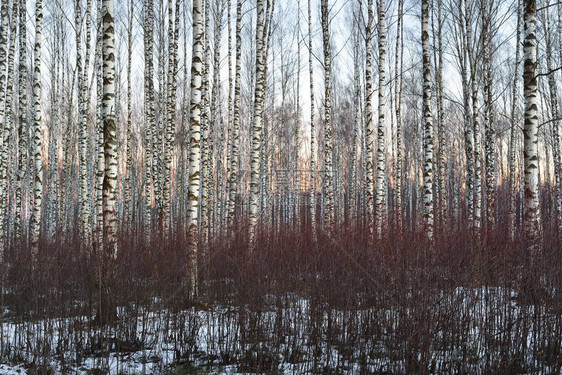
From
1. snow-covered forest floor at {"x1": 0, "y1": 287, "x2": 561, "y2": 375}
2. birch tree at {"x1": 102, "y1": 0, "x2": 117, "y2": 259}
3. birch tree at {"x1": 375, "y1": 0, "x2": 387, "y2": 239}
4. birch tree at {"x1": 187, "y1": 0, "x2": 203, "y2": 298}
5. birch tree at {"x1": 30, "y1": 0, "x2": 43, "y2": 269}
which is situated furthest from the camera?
birch tree at {"x1": 375, "y1": 0, "x2": 387, "y2": 239}

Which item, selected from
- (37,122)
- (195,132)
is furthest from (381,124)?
(37,122)

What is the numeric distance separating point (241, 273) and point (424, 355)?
2027mm

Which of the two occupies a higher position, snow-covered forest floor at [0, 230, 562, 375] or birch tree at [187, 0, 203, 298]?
birch tree at [187, 0, 203, 298]

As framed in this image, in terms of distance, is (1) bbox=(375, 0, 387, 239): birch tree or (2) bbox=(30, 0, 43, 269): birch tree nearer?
(2) bbox=(30, 0, 43, 269): birch tree

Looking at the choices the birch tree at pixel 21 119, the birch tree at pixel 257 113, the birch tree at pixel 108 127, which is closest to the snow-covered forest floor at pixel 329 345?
the birch tree at pixel 108 127

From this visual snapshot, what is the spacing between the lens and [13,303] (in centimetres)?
578

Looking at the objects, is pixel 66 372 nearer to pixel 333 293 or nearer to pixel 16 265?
pixel 333 293

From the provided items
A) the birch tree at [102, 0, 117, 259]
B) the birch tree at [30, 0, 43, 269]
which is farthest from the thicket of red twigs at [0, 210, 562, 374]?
the birch tree at [30, 0, 43, 269]

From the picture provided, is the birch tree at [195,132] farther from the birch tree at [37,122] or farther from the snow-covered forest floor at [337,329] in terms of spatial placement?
the birch tree at [37,122]

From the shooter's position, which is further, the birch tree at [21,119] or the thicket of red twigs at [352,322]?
the birch tree at [21,119]

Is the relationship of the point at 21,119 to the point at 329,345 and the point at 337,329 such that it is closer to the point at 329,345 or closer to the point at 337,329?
the point at 337,329

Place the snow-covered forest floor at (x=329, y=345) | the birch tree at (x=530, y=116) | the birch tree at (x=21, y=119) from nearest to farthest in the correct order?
the snow-covered forest floor at (x=329, y=345) < the birch tree at (x=530, y=116) < the birch tree at (x=21, y=119)

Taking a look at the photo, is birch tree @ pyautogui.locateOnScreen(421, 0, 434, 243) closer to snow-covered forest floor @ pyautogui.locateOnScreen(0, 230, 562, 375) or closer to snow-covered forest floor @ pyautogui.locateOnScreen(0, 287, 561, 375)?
snow-covered forest floor @ pyautogui.locateOnScreen(0, 230, 562, 375)

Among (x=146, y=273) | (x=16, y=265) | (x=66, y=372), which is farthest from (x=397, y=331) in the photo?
(x=16, y=265)
